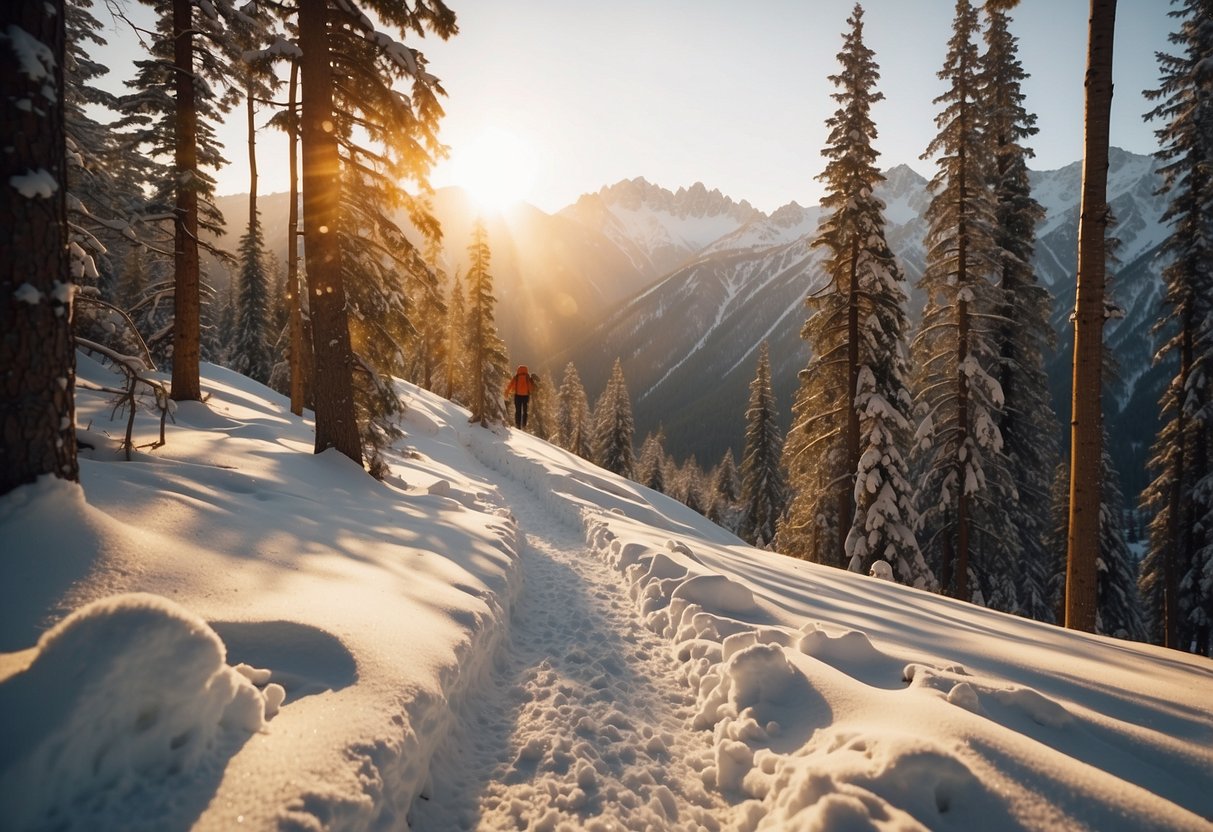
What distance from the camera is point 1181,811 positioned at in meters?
2.52

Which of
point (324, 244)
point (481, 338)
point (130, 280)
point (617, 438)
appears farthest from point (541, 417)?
point (324, 244)

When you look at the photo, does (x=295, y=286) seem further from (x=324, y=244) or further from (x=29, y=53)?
(x=29, y=53)

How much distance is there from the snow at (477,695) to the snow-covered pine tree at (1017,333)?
15.2m

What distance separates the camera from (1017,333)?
1836 cm

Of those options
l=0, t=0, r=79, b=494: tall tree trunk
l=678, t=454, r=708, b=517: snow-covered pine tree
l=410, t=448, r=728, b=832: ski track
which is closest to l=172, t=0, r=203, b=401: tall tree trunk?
l=0, t=0, r=79, b=494: tall tree trunk

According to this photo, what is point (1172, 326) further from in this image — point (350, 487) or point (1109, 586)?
point (350, 487)

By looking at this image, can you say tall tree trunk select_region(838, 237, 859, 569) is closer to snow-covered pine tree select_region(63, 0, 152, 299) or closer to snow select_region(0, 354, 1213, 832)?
snow select_region(0, 354, 1213, 832)

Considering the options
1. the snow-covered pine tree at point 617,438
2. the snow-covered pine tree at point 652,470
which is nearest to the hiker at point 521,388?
the snow-covered pine tree at point 617,438

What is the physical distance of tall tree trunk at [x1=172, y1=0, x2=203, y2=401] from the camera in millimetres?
10469

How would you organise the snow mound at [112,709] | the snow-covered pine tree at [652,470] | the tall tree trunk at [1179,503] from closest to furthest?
the snow mound at [112,709] < the tall tree trunk at [1179,503] < the snow-covered pine tree at [652,470]

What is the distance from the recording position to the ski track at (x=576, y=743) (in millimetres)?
3076

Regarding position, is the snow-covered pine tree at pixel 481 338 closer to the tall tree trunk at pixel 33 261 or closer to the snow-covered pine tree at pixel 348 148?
the snow-covered pine tree at pixel 348 148

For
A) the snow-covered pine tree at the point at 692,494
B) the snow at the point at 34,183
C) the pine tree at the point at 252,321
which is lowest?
the snow-covered pine tree at the point at 692,494

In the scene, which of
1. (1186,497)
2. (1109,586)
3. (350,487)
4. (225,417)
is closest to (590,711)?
(350,487)
